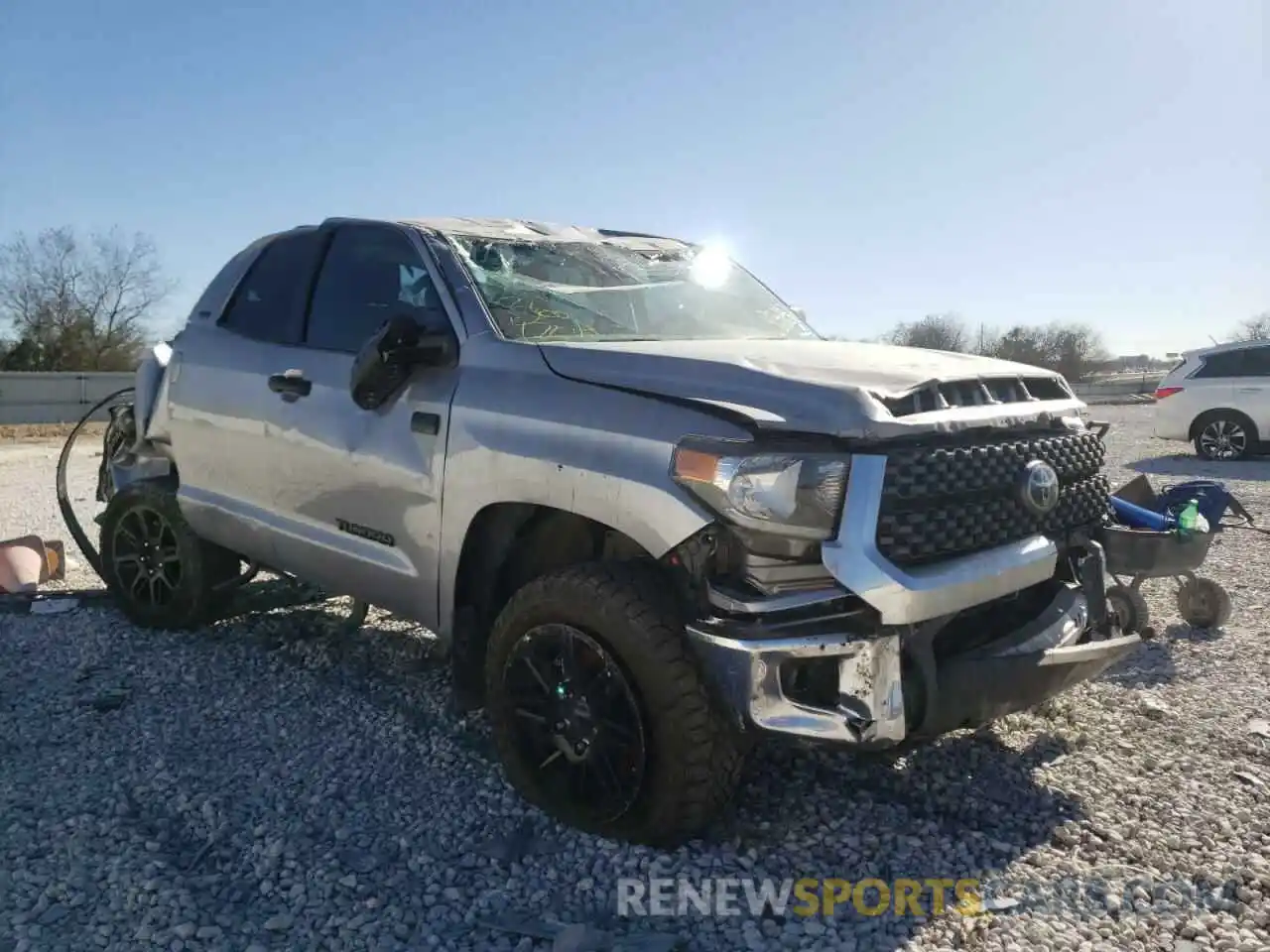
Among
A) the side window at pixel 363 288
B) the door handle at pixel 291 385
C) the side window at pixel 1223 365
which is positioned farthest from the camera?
the side window at pixel 1223 365

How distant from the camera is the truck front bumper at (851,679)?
2.65 meters

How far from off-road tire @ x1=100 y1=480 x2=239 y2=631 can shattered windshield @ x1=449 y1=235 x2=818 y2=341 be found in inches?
88.1

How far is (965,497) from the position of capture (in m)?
2.89

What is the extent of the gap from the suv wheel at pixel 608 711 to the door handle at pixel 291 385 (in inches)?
59.1

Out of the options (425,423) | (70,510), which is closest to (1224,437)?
(425,423)

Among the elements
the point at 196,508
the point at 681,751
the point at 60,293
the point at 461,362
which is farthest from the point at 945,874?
the point at 60,293

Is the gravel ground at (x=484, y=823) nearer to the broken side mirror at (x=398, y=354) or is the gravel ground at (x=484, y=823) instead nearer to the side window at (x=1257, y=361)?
the broken side mirror at (x=398, y=354)

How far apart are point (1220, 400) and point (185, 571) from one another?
13.6 m

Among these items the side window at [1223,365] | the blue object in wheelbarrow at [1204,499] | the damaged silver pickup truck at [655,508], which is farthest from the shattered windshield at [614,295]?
the side window at [1223,365]

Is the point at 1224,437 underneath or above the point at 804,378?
underneath

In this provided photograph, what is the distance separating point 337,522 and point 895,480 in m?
2.30

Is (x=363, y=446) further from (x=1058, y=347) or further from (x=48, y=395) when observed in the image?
(x=1058, y=347)

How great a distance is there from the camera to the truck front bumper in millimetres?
2650

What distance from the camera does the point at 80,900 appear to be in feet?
9.05
